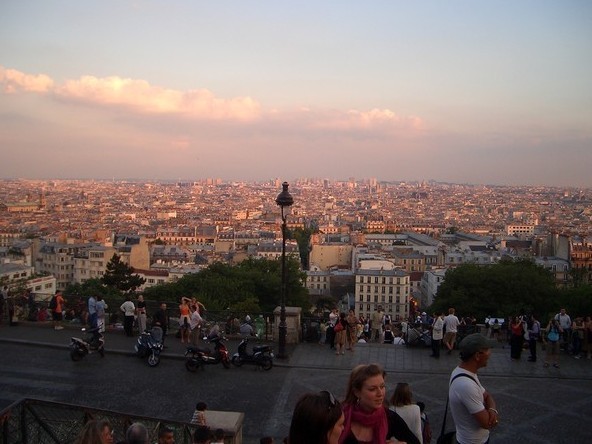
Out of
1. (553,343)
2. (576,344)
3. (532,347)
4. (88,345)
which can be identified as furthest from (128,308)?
(576,344)

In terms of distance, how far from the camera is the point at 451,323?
47.5 feet

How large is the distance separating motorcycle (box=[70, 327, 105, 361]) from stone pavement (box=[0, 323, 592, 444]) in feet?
1.11

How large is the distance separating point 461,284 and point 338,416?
43.8m

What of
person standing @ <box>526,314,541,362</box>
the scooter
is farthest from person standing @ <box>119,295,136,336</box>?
person standing @ <box>526,314,541,362</box>

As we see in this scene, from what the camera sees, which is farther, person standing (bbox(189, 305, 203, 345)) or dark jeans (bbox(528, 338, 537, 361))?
person standing (bbox(189, 305, 203, 345))

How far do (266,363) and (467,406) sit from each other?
8330 mm

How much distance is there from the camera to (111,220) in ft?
610

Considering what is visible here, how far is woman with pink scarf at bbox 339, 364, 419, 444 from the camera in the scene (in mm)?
4309

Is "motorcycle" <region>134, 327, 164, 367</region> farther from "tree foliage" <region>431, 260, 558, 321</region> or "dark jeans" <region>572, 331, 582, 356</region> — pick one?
"tree foliage" <region>431, 260, 558, 321</region>

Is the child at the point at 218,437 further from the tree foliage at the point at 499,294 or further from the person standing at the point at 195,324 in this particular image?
the tree foliage at the point at 499,294

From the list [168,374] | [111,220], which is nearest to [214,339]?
[168,374]

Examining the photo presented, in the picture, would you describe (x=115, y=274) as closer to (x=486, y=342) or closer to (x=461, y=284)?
(x=461, y=284)

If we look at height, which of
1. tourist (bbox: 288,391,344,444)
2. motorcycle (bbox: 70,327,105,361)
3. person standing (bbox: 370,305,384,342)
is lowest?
person standing (bbox: 370,305,384,342)

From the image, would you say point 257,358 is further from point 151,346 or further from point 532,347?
point 532,347
